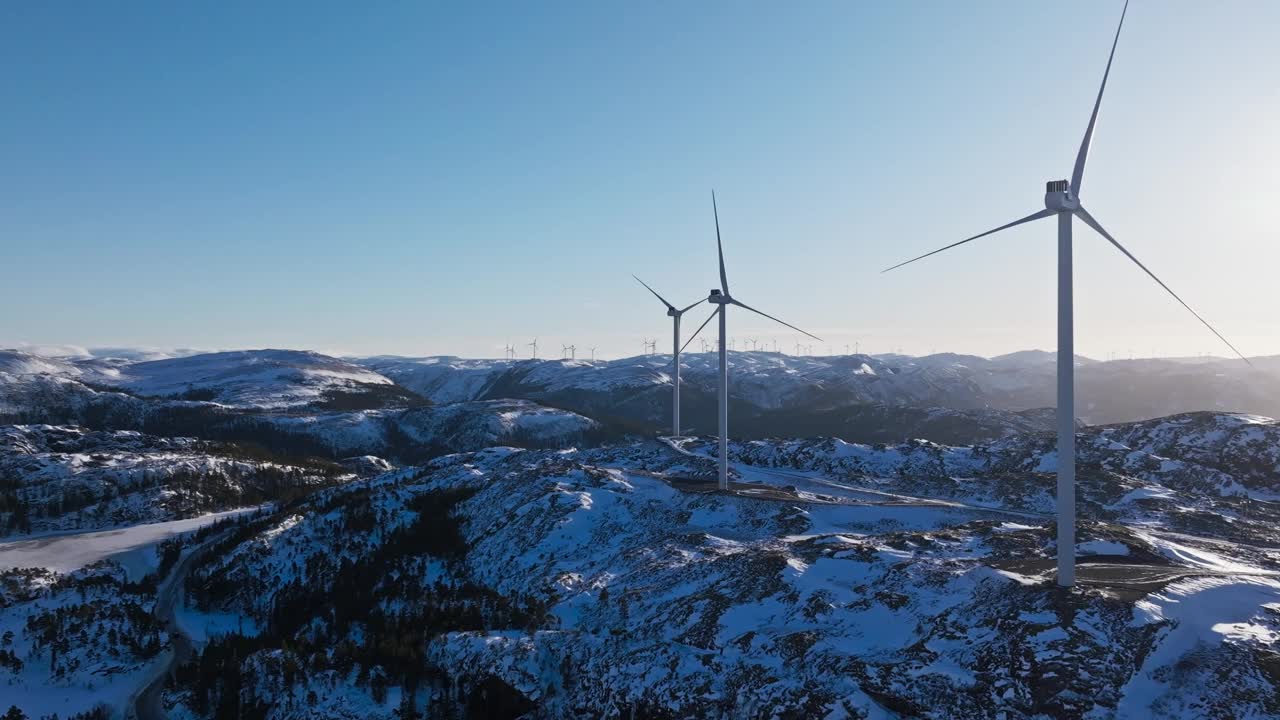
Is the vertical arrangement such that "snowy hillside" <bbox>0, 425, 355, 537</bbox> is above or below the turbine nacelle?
below

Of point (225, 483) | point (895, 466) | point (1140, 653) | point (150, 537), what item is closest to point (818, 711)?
point (1140, 653)

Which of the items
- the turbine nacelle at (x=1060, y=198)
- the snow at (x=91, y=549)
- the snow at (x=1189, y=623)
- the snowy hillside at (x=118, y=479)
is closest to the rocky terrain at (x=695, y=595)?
the snow at (x=1189, y=623)

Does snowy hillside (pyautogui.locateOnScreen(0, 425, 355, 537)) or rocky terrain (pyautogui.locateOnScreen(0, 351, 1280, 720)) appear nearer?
rocky terrain (pyautogui.locateOnScreen(0, 351, 1280, 720))

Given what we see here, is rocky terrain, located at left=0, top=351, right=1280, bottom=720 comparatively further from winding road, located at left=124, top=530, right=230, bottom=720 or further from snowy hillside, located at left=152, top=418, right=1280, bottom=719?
winding road, located at left=124, top=530, right=230, bottom=720

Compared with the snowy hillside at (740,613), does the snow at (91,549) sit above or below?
below

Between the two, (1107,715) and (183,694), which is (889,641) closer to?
(1107,715)

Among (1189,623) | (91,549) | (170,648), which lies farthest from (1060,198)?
(91,549)

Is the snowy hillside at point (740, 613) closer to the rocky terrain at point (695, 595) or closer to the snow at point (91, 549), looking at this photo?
the rocky terrain at point (695, 595)

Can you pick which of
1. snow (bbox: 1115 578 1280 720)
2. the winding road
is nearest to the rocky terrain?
snow (bbox: 1115 578 1280 720)

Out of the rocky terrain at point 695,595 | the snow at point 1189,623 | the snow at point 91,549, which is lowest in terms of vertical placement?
the snow at point 91,549

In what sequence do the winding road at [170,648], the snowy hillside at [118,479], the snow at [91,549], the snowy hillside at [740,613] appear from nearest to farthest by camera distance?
the snowy hillside at [740,613] < the winding road at [170,648] < the snow at [91,549] < the snowy hillside at [118,479]
